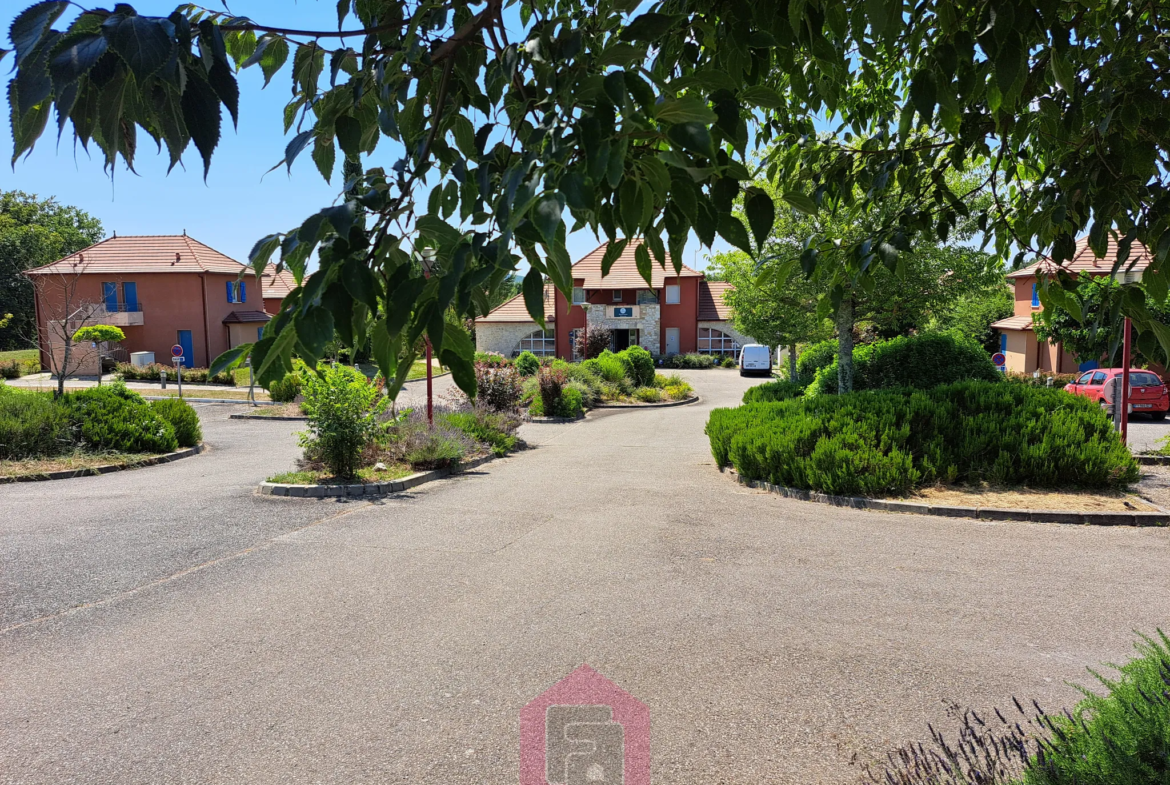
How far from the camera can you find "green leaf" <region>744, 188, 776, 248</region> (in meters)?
1.54

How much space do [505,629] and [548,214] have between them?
4543mm

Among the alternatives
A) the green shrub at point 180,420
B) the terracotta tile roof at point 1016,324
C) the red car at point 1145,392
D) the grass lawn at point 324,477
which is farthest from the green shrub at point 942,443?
the terracotta tile roof at point 1016,324

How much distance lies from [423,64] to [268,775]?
10.6ft

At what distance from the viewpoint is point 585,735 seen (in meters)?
3.78

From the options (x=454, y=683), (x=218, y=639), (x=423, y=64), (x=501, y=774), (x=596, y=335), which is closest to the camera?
(x=423, y=64)

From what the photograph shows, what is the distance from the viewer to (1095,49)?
3.43m

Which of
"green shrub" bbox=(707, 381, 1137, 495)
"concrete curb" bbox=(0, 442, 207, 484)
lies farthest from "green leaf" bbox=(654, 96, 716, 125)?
"concrete curb" bbox=(0, 442, 207, 484)

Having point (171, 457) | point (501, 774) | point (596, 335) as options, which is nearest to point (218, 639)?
point (501, 774)

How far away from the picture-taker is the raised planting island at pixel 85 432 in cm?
1270

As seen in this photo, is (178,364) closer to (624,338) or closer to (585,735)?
(585,735)

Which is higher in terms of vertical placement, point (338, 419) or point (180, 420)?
point (338, 419)

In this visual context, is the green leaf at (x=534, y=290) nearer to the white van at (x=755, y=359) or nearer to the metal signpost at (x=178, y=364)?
the metal signpost at (x=178, y=364)

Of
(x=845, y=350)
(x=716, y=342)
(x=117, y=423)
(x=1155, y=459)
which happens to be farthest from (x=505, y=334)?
(x=1155, y=459)

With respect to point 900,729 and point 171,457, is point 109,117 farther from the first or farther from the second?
point 171,457
